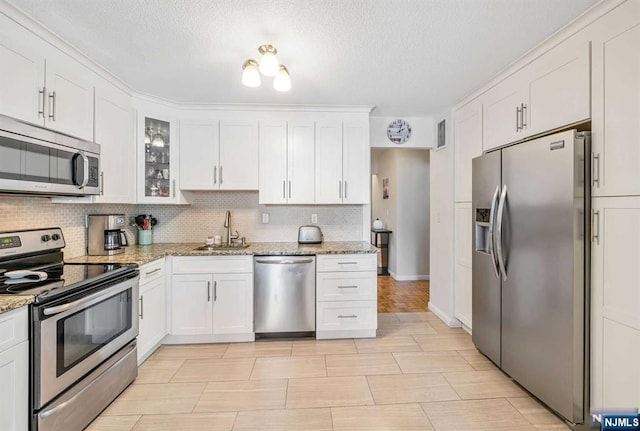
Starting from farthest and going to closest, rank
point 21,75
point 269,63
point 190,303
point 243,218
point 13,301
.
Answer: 1. point 243,218
2. point 190,303
3. point 269,63
4. point 21,75
5. point 13,301

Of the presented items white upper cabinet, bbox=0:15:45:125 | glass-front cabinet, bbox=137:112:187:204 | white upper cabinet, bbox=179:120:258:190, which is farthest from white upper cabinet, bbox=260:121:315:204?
white upper cabinet, bbox=0:15:45:125

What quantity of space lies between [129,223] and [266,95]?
1.98m

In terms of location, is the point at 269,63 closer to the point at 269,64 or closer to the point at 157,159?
the point at 269,64

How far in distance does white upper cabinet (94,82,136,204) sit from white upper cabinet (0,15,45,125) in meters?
0.55

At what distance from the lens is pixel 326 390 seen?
7.52 ft

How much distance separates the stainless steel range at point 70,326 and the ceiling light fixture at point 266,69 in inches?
60.8

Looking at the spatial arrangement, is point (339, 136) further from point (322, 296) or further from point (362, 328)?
point (362, 328)

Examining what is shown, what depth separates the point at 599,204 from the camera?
1763 millimetres

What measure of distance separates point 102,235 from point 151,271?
21.3 inches

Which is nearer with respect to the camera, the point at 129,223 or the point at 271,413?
the point at 271,413

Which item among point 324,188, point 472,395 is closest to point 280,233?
point 324,188

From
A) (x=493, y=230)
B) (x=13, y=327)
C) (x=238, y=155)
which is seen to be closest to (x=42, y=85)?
(x=13, y=327)

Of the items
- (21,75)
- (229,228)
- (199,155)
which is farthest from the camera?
(229,228)

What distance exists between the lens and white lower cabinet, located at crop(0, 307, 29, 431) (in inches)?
56.0
